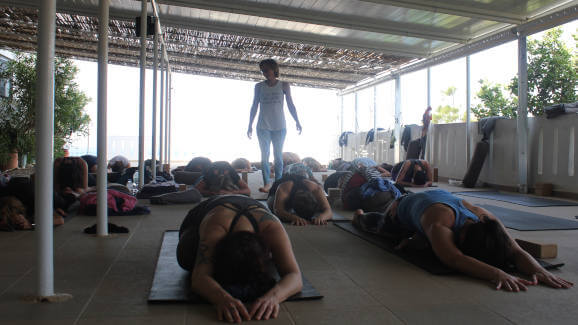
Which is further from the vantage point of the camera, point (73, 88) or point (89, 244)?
point (73, 88)

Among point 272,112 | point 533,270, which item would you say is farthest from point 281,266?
point 272,112

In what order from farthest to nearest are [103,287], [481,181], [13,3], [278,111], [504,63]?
1. [504,63]
2. [481,181]
3. [13,3]
4. [278,111]
5. [103,287]

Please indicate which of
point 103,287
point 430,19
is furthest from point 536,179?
point 103,287

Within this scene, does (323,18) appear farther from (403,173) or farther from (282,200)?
(282,200)

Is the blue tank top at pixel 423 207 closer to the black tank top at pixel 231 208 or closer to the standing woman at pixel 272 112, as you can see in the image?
the black tank top at pixel 231 208

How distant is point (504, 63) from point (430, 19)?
51.4 ft

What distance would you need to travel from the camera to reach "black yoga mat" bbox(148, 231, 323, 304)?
2.00 metres

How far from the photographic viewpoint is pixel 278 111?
20.1ft

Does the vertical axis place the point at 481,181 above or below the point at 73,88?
below

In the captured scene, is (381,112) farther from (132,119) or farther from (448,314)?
(448,314)

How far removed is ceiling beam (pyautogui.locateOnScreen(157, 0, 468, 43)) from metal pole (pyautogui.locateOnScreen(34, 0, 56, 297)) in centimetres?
576

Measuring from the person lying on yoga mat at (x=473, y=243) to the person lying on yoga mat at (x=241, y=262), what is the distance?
936mm

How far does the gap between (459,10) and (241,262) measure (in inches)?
263

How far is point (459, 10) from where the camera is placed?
7.10 metres
